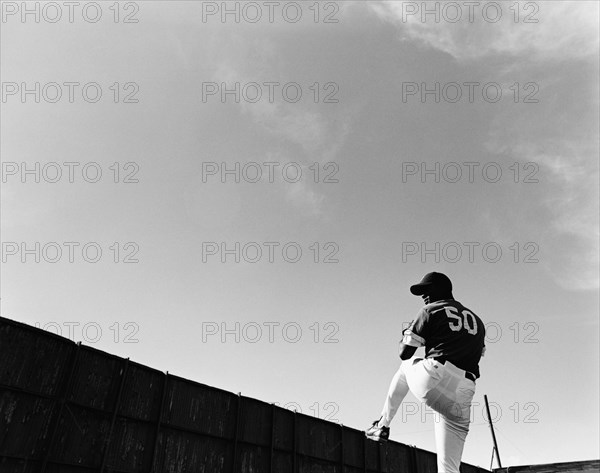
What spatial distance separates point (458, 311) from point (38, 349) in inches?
A: 302

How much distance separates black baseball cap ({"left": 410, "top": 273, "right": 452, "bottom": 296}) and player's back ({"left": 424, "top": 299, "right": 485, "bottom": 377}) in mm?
183

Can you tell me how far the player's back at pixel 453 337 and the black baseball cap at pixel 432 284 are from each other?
183 mm

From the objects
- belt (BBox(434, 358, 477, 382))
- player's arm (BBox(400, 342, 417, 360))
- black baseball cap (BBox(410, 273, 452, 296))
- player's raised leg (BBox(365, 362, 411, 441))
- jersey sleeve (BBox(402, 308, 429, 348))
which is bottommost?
player's raised leg (BBox(365, 362, 411, 441))

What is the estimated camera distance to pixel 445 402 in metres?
3.27

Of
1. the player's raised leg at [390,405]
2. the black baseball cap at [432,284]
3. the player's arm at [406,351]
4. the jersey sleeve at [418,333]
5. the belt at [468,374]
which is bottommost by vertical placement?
the player's raised leg at [390,405]

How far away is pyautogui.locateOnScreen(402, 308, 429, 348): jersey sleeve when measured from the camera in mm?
3486

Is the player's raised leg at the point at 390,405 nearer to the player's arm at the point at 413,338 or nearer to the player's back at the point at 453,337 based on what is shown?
the player's arm at the point at 413,338

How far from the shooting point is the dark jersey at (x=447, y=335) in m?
3.44

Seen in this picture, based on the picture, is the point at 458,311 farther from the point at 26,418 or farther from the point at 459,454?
the point at 26,418

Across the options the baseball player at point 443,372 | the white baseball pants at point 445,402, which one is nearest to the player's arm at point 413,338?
the baseball player at point 443,372

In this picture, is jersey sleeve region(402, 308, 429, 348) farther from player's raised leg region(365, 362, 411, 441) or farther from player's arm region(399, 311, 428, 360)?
player's raised leg region(365, 362, 411, 441)

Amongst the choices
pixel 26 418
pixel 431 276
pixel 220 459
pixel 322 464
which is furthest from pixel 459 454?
pixel 322 464

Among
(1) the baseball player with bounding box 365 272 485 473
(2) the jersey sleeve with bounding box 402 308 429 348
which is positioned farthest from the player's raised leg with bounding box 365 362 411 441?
(2) the jersey sleeve with bounding box 402 308 429 348

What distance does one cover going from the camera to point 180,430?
33.8 feet
